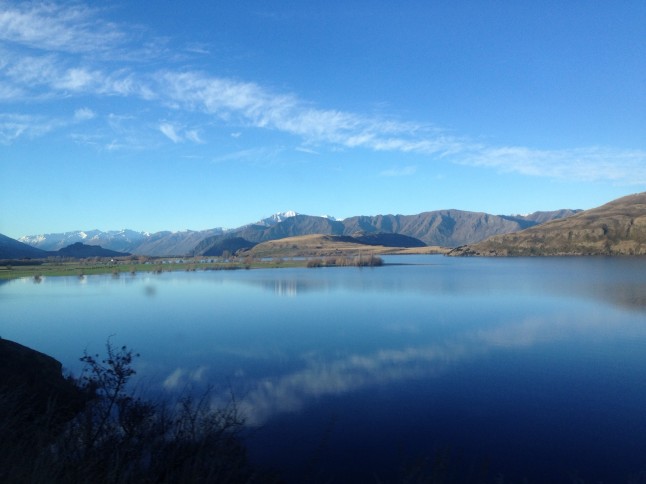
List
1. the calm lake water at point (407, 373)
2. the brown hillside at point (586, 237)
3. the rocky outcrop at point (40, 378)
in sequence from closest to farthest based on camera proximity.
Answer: the calm lake water at point (407, 373) → the rocky outcrop at point (40, 378) → the brown hillside at point (586, 237)

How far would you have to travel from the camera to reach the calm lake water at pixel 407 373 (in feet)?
35.3

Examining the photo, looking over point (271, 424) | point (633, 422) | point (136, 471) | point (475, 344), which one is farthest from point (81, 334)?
point (633, 422)

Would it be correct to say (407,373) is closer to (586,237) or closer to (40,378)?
(40,378)

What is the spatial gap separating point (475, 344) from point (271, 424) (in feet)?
Answer: 42.3

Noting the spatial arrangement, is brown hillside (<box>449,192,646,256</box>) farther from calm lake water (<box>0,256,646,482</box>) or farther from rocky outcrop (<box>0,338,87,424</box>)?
rocky outcrop (<box>0,338,87,424</box>)

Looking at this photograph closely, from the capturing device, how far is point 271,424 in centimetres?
1259

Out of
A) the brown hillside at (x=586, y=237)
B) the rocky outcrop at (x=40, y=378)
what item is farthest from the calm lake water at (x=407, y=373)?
the brown hillside at (x=586, y=237)

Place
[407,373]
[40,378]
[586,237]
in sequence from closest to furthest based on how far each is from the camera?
[40,378] < [407,373] < [586,237]

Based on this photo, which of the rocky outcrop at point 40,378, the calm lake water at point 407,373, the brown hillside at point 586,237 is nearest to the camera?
the calm lake water at point 407,373

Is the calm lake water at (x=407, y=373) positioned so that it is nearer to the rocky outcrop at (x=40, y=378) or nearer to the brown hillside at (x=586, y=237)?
the rocky outcrop at (x=40, y=378)

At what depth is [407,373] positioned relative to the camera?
1738cm

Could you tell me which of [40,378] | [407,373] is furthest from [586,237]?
[40,378]

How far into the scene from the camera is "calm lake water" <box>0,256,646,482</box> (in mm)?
10773

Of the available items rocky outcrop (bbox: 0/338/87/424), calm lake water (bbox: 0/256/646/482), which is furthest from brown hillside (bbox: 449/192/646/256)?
rocky outcrop (bbox: 0/338/87/424)
